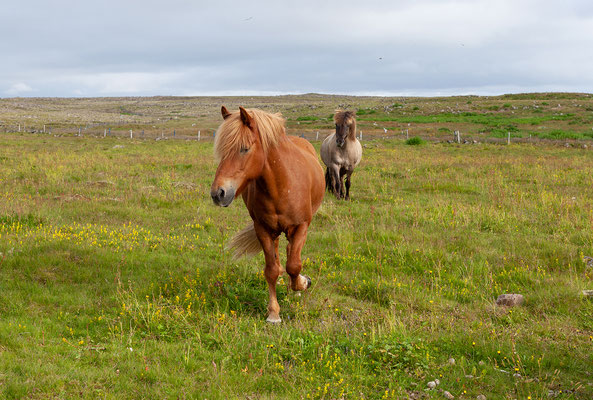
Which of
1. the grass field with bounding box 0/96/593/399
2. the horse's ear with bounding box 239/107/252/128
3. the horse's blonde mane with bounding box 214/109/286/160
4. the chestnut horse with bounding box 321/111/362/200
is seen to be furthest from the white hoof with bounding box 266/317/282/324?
the chestnut horse with bounding box 321/111/362/200

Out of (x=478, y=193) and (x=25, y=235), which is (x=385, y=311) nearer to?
(x=25, y=235)

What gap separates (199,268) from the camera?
23.4ft

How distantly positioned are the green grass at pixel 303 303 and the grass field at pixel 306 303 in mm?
23

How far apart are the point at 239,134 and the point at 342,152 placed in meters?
9.12

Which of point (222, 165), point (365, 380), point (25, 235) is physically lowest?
point (365, 380)

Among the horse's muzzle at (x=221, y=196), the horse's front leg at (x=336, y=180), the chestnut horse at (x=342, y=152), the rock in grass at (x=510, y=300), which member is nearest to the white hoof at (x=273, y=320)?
the horse's muzzle at (x=221, y=196)

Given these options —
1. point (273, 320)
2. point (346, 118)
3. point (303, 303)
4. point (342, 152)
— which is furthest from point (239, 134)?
point (342, 152)

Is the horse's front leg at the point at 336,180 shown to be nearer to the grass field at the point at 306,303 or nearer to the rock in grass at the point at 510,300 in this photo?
the grass field at the point at 306,303

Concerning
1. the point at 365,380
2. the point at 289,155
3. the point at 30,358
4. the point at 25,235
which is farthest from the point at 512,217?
the point at 25,235

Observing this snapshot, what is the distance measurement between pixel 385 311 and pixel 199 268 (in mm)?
3112

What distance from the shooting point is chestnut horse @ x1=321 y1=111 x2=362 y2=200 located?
1327 cm

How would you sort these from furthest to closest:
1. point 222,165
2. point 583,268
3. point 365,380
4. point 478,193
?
point 478,193
point 583,268
point 222,165
point 365,380

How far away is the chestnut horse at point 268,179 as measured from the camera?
15.4ft

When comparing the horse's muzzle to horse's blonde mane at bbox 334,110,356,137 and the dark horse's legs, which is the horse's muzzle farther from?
horse's blonde mane at bbox 334,110,356,137
